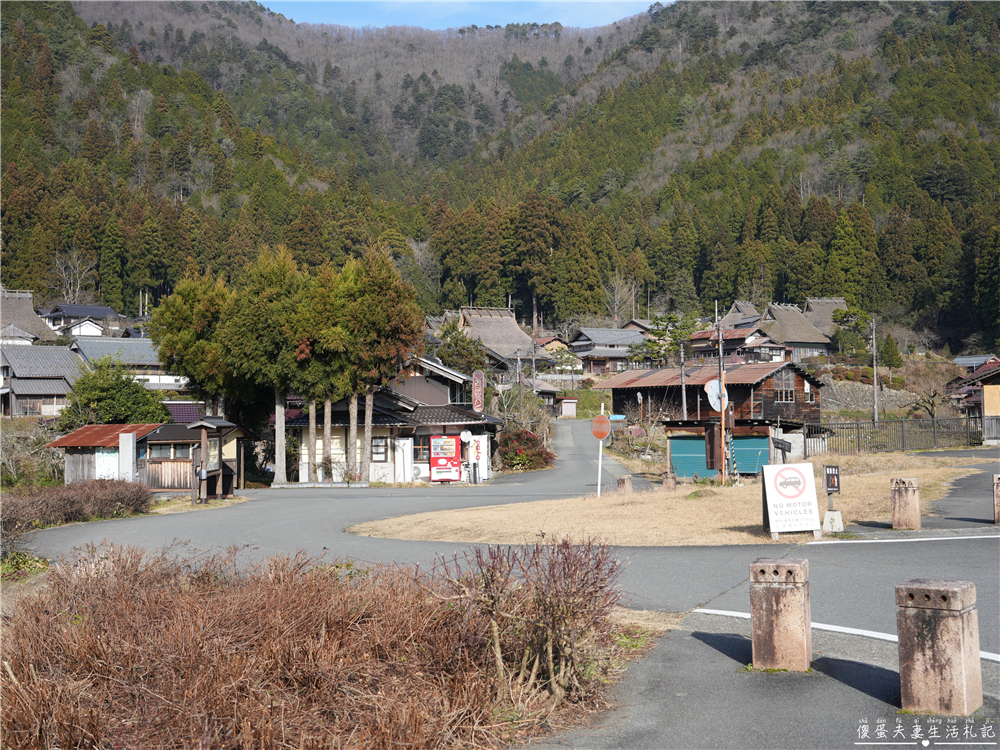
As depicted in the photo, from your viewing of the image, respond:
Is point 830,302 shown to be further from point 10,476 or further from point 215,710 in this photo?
point 215,710

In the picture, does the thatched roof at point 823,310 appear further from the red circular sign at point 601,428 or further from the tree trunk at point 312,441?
the red circular sign at point 601,428

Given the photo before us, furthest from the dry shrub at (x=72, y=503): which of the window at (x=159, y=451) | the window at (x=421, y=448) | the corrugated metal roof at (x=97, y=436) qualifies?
the window at (x=421, y=448)

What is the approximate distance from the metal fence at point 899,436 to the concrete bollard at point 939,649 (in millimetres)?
32253

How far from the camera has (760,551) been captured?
471 inches

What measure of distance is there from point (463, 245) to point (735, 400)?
56620mm

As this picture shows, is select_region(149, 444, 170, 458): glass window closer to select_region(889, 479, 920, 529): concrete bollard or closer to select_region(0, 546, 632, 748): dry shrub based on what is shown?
select_region(0, 546, 632, 748): dry shrub

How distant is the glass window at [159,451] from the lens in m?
27.4

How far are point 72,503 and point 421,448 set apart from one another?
16.8 m


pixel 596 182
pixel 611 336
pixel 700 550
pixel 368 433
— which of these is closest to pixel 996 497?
pixel 700 550

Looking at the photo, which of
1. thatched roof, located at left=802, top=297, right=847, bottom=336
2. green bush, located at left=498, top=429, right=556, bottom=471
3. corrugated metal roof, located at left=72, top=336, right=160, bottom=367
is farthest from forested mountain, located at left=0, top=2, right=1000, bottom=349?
green bush, located at left=498, top=429, right=556, bottom=471

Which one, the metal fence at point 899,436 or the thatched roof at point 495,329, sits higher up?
the thatched roof at point 495,329

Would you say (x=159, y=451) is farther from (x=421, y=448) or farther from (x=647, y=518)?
(x=647, y=518)

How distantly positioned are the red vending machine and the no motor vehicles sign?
71.0ft

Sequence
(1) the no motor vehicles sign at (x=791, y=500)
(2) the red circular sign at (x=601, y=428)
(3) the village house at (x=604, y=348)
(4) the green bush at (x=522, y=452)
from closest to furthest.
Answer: (1) the no motor vehicles sign at (x=791, y=500) < (2) the red circular sign at (x=601, y=428) < (4) the green bush at (x=522, y=452) < (3) the village house at (x=604, y=348)
